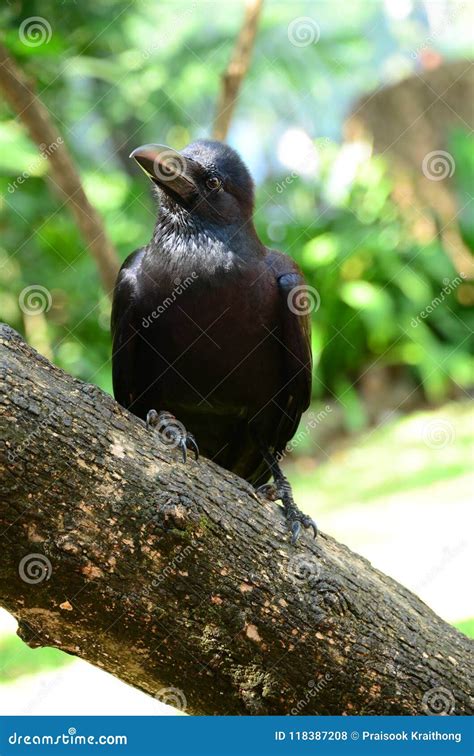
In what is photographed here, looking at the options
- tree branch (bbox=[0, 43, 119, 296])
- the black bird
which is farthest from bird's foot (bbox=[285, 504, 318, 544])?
tree branch (bbox=[0, 43, 119, 296])

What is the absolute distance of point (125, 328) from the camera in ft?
12.1

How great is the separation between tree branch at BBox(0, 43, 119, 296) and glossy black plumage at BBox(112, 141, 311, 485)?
1973mm

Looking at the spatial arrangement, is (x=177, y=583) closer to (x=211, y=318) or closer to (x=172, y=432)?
(x=172, y=432)

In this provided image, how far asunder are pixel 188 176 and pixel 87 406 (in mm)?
1482

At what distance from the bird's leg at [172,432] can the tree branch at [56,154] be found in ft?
8.13

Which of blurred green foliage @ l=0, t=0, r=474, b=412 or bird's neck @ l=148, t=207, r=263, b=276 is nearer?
bird's neck @ l=148, t=207, r=263, b=276

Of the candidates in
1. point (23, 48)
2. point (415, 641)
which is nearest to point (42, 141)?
point (23, 48)

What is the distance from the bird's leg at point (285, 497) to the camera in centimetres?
288

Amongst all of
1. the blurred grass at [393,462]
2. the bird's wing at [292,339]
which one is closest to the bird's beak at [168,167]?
the bird's wing at [292,339]

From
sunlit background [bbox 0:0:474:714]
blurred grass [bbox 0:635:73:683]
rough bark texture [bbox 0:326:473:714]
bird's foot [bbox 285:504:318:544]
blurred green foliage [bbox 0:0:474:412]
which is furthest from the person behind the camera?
blurred green foliage [bbox 0:0:474:412]

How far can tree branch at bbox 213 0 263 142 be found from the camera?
6.27m

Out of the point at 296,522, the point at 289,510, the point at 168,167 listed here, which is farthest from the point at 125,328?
the point at 296,522

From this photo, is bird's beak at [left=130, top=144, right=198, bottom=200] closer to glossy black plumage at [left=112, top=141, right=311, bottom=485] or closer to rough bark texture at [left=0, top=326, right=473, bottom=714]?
glossy black plumage at [left=112, top=141, right=311, bottom=485]

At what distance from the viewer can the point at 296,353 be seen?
3.76 m
